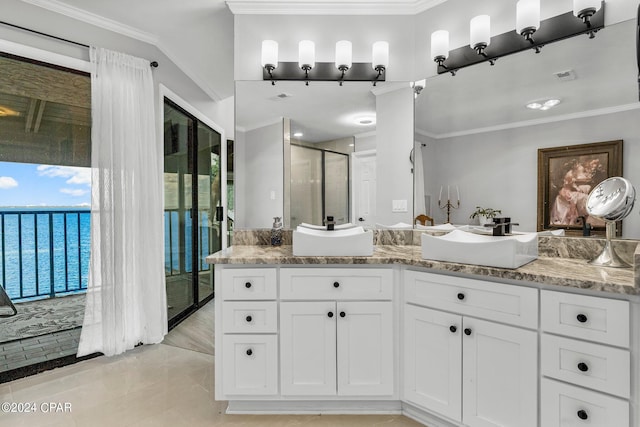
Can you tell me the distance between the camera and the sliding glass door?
3.24 m

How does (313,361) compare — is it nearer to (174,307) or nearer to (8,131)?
(174,307)

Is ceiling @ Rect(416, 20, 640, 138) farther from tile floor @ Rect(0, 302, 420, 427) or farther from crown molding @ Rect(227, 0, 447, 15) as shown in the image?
tile floor @ Rect(0, 302, 420, 427)

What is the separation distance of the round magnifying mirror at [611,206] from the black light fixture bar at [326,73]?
56.6 inches

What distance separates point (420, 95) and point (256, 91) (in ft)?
3.72

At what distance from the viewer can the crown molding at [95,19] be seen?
2.25 metres

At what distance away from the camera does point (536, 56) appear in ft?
6.01

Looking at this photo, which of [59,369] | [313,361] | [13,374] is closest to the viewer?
[313,361]

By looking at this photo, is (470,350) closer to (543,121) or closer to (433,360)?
(433,360)

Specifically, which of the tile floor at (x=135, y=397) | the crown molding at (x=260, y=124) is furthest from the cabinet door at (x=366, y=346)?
the crown molding at (x=260, y=124)

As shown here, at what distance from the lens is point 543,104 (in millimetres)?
1805

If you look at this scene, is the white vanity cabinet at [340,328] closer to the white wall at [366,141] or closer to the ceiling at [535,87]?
the white wall at [366,141]

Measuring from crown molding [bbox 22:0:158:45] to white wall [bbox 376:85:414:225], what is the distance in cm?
200

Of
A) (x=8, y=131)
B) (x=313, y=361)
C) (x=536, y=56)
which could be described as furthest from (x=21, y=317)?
(x=536, y=56)

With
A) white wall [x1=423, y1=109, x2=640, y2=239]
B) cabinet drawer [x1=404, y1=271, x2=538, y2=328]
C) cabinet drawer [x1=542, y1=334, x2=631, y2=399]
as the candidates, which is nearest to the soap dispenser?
cabinet drawer [x1=404, y1=271, x2=538, y2=328]
